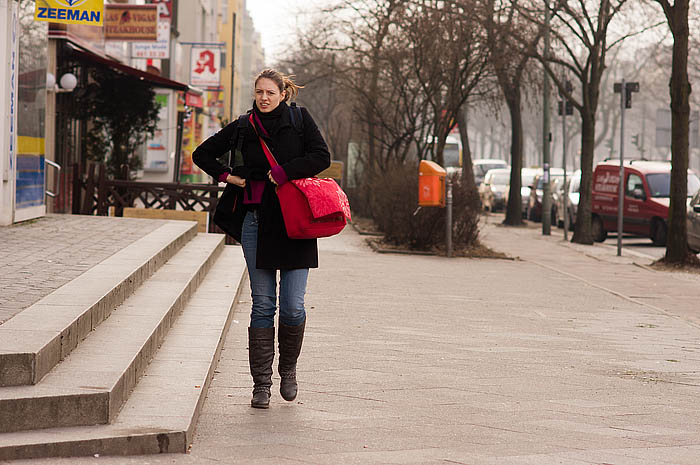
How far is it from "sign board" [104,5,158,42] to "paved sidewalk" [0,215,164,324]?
9322mm

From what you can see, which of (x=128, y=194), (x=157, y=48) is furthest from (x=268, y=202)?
(x=157, y=48)

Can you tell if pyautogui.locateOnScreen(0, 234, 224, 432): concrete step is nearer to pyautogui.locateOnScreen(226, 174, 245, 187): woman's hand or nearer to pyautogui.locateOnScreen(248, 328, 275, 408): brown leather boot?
pyautogui.locateOnScreen(248, 328, 275, 408): brown leather boot

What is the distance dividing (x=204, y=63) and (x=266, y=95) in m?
34.0

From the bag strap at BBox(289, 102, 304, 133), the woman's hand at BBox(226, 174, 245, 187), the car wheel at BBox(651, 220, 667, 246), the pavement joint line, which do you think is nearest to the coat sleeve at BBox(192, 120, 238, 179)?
the woman's hand at BBox(226, 174, 245, 187)

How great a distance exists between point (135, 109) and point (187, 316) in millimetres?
15474

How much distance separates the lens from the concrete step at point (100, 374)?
4953 millimetres

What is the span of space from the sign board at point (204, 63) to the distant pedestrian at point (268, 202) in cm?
3336

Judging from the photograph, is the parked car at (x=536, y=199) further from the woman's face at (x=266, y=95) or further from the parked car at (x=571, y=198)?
the woman's face at (x=266, y=95)

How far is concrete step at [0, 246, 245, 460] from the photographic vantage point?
482 centimetres

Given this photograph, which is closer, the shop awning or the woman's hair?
the woman's hair

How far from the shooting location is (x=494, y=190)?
42.8 m

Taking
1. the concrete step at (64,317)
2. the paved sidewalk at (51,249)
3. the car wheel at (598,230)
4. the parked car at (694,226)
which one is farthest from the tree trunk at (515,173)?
the concrete step at (64,317)

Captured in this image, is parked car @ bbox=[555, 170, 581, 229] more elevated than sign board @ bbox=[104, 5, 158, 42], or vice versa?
sign board @ bbox=[104, 5, 158, 42]

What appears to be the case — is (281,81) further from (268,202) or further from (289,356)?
(289,356)
